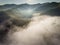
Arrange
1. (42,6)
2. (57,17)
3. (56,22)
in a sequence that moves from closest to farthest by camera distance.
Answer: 1. (56,22)
2. (57,17)
3. (42,6)

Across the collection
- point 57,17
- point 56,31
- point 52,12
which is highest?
point 52,12

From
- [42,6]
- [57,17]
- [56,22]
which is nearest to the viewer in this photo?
[56,22]

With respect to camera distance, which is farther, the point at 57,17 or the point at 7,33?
the point at 57,17

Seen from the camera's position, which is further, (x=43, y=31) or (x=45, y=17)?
(x=45, y=17)

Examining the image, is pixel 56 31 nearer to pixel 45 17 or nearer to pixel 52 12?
pixel 45 17

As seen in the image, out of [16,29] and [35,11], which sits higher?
[35,11]

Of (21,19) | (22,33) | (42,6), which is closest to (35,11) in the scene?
(42,6)

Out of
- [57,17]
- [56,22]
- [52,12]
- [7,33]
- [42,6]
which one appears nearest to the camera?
[7,33]

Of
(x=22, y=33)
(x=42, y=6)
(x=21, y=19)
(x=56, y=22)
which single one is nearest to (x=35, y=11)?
(x=42, y=6)

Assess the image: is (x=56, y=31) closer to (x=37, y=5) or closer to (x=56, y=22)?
(x=56, y=22)
